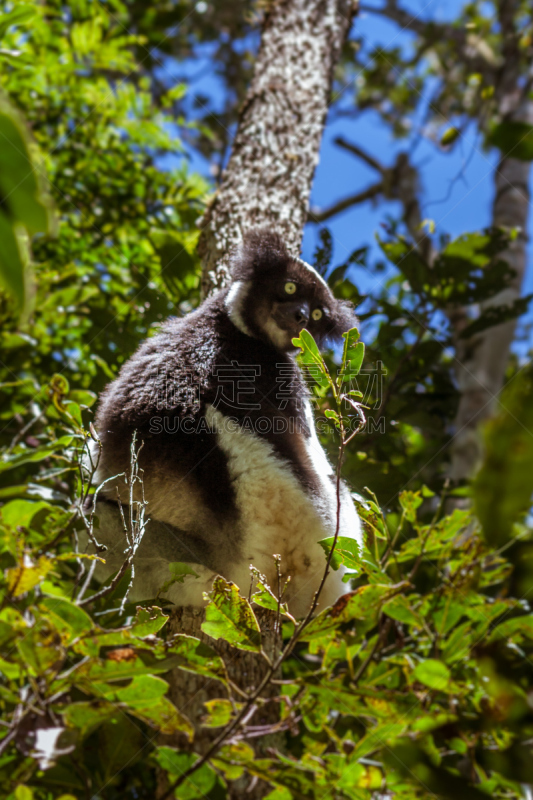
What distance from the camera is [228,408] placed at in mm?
1929

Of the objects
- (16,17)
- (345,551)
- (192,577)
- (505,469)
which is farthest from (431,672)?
(16,17)

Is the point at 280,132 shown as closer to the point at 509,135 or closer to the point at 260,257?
the point at 260,257

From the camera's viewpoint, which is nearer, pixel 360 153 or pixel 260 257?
pixel 260 257

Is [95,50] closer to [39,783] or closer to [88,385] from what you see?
[88,385]

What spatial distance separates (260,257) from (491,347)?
2870 millimetres

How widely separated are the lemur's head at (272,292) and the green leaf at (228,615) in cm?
102

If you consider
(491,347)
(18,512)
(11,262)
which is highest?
(491,347)

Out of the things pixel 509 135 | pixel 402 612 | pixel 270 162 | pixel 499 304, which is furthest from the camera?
pixel 499 304

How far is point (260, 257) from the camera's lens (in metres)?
2.26

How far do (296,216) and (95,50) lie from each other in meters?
2.30

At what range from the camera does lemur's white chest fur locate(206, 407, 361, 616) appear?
1837 mm

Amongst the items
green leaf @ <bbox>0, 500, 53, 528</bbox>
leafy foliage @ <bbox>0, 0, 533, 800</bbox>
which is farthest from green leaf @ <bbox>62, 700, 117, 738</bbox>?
green leaf @ <bbox>0, 500, 53, 528</bbox>

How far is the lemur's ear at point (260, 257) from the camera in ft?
7.41

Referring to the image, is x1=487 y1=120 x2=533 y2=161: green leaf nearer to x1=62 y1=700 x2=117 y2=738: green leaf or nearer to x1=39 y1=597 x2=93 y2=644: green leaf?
x1=39 y1=597 x2=93 y2=644: green leaf
